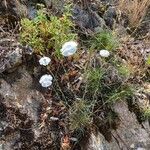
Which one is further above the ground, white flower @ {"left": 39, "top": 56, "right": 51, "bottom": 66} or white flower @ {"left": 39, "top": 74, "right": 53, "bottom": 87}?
white flower @ {"left": 39, "top": 56, "right": 51, "bottom": 66}

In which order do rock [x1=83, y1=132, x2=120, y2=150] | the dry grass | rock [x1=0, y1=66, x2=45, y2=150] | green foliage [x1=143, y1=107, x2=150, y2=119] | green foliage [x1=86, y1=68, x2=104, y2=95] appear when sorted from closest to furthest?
rock [x1=0, y1=66, x2=45, y2=150] → rock [x1=83, y1=132, x2=120, y2=150] → green foliage [x1=86, y1=68, x2=104, y2=95] → green foliage [x1=143, y1=107, x2=150, y2=119] → the dry grass

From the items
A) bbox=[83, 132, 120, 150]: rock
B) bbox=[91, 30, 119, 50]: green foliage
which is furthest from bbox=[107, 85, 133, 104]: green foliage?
bbox=[91, 30, 119, 50]: green foliage

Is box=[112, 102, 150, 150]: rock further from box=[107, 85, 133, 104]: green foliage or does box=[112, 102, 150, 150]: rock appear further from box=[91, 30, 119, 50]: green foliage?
box=[91, 30, 119, 50]: green foliage

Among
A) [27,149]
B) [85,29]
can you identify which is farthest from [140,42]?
[27,149]

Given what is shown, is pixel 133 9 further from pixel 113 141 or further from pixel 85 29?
pixel 113 141

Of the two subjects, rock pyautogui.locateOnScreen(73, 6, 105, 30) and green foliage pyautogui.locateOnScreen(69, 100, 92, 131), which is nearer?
green foliage pyautogui.locateOnScreen(69, 100, 92, 131)

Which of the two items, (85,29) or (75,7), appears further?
(75,7)

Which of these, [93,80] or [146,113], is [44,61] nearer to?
[93,80]

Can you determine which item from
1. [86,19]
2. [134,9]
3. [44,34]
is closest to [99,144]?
[44,34]
